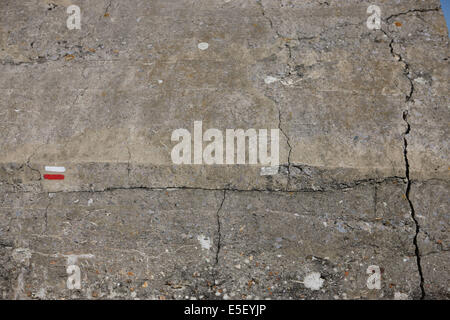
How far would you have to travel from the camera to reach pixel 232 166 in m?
2.30

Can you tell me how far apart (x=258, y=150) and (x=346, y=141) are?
0.67m

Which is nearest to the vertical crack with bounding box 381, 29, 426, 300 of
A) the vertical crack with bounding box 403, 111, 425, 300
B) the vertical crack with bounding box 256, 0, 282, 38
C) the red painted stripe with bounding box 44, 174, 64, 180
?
the vertical crack with bounding box 403, 111, 425, 300

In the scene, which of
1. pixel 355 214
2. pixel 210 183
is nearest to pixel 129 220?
pixel 210 183

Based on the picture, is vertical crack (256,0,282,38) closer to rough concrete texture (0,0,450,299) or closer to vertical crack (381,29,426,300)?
rough concrete texture (0,0,450,299)

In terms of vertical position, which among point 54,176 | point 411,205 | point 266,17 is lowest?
point 411,205

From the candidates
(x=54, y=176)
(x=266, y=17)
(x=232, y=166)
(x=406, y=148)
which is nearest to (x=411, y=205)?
(x=406, y=148)

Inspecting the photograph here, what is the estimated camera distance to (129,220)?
2246 millimetres

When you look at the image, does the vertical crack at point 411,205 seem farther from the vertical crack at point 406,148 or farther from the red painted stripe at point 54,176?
the red painted stripe at point 54,176

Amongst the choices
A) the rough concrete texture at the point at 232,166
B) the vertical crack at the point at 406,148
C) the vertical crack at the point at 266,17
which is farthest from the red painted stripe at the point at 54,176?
the vertical crack at the point at 406,148

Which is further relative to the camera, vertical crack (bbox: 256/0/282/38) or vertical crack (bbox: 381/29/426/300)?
vertical crack (bbox: 256/0/282/38)

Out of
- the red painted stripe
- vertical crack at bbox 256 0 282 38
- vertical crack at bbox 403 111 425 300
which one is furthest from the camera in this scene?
vertical crack at bbox 256 0 282 38

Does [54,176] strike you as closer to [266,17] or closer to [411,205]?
[266,17]

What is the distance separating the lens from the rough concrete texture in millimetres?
2100
